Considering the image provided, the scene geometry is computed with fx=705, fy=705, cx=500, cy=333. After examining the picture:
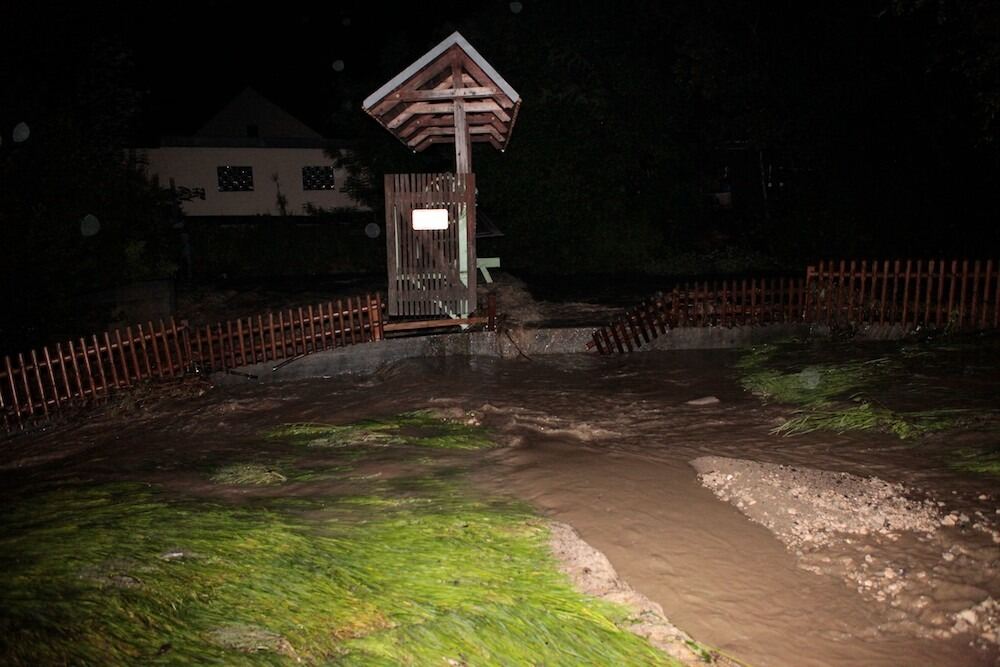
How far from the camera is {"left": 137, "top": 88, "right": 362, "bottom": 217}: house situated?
27.6 m

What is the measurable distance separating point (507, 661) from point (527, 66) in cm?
1871

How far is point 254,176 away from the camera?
94.0 feet

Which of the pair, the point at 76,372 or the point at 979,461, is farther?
the point at 76,372

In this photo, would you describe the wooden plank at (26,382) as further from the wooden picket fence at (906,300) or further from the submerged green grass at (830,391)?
the wooden picket fence at (906,300)

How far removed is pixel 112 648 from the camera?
3.03 meters

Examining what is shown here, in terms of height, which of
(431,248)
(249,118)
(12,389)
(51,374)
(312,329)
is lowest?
(12,389)

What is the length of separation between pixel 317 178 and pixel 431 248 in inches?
782

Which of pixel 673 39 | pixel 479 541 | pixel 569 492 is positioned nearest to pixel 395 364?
pixel 569 492

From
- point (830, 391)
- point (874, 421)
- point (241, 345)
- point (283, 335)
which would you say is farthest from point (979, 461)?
point (241, 345)

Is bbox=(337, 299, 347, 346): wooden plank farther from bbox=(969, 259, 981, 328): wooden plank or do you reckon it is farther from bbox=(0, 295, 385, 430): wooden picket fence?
bbox=(969, 259, 981, 328): wooden plank

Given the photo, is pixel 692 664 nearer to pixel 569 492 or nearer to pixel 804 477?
pixel 569 492

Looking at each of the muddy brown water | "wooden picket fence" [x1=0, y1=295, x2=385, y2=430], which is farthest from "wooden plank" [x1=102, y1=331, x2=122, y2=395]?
the muddy brown water

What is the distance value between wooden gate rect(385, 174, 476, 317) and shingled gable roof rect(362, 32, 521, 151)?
1183 millimetres

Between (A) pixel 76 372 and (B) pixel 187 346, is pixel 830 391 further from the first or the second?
(A) pixel 76 372
